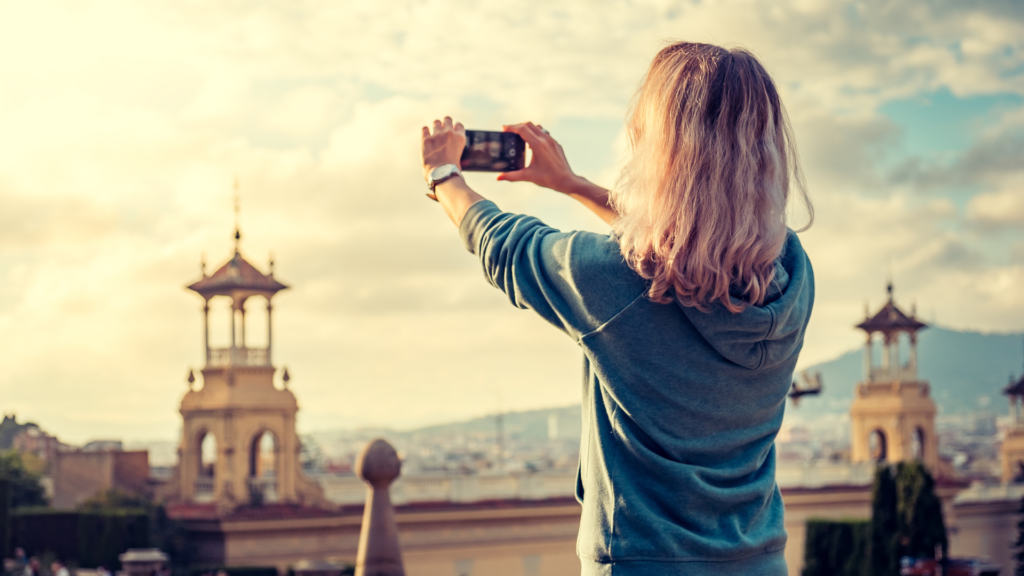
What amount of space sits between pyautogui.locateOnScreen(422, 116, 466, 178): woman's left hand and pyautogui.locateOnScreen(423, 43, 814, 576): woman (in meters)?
0.16

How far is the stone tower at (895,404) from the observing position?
38.6 meters

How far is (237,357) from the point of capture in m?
28.3

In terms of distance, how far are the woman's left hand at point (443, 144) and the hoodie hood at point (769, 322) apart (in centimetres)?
49

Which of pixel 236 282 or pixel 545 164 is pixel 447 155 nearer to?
pixel 545 164

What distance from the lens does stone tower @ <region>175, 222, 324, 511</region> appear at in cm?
2745

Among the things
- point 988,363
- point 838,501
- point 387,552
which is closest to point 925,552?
point 838,501

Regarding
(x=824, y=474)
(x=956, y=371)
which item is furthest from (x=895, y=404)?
(x=956, y=371)

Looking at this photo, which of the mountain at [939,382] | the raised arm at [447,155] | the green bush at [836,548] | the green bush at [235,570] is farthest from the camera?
the mountain at [939,382]

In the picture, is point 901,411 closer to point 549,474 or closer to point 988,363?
point 549,474

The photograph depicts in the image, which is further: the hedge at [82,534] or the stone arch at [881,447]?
the stone arch at [881,447]

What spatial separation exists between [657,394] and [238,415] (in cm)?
2674

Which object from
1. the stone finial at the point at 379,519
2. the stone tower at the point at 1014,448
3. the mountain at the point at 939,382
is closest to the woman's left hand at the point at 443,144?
the stone finial at the point at 379,519

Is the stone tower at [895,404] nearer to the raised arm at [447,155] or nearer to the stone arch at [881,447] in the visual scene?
the stone arch at [881,447]

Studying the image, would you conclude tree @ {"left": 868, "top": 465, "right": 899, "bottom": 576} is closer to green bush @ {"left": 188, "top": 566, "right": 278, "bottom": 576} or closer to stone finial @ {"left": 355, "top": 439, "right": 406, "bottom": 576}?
green bush @ {"left": 188, "top": 566, "right": 278, "bottom": 576}
